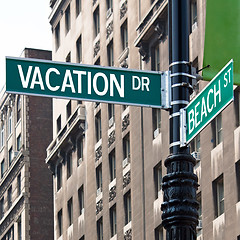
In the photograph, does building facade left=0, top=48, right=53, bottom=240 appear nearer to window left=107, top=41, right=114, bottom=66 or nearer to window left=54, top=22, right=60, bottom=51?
window left=54, top=22, right=60, bottom=51

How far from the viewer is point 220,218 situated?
137 feet

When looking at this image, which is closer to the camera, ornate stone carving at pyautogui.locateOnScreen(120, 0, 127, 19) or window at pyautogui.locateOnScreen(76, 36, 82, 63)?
ornate stone carving at pyautogui.locateOnScreen(120, 0, 127, 19)

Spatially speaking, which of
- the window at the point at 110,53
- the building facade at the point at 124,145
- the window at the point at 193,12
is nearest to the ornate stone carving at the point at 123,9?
the building facade at the point at 124,145

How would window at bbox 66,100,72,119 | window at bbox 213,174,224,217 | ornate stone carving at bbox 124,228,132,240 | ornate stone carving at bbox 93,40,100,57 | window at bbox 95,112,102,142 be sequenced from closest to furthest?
window at bbox 213,174,224,217, ornate stone carving at bbox 124,228,132,240, window at bbox 95,112,102,142, ornate stone carving at bbox 93,40,100,57, window at bbox 66,100,72,119

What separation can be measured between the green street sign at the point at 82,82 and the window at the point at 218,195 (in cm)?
2927

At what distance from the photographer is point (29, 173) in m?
78.5

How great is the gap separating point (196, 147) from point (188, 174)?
32.6m

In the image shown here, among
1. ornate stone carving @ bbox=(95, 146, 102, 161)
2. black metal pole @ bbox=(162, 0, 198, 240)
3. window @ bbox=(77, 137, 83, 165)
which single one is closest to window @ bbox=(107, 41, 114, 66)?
ornate stone carving @ bbox=(95, 146, 102, 161)

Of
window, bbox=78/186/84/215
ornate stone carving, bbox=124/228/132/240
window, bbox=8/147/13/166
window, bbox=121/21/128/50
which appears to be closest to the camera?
ornate stone carving, bbox=124/228/132/240

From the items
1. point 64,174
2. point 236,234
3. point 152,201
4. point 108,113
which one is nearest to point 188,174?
point 236,234

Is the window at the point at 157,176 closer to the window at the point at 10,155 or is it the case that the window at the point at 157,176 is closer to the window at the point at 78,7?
the window at the point at 78,7

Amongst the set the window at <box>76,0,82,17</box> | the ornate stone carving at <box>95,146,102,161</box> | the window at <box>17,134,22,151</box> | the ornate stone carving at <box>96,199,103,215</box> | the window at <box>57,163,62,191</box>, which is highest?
the window at <box>76,0,82,17</box>

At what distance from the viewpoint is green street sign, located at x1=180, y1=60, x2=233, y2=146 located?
480 inches

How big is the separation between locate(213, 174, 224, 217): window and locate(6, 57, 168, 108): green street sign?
96.0ft
